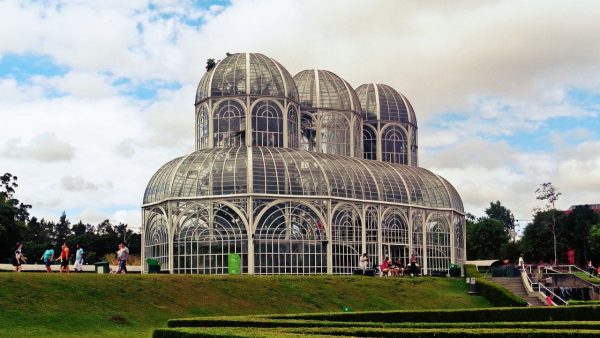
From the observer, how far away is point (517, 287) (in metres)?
66.8

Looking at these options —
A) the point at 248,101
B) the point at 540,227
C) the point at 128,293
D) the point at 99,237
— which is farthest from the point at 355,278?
the point at 99,237

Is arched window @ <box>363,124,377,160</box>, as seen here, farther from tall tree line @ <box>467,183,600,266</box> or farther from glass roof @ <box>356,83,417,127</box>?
tall tree line @ <box>467,183,600,266</box>

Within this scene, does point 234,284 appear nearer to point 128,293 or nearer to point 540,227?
point 128,293

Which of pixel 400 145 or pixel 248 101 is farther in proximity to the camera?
pixel 400 145

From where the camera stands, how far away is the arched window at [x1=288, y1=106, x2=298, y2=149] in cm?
8508

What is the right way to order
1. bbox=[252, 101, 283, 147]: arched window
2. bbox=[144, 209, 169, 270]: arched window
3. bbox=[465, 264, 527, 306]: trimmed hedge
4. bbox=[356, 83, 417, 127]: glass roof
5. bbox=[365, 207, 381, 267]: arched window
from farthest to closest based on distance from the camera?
bbox=[356, 83, 417, 127]: glass roof < bbox=[252, 101, 283, 147]: arched window < bbox=[365, 207, 381, 267]: arched window < bbox=[144, 209, 169, 270]: arched window < bbox=[465, 264, 527, 306]: trimmed hedge

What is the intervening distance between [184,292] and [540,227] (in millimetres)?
92318

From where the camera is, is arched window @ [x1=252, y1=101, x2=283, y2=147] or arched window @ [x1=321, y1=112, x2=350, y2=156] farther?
arched window @ [x1=321, y1=112, x2=350, y2=156]

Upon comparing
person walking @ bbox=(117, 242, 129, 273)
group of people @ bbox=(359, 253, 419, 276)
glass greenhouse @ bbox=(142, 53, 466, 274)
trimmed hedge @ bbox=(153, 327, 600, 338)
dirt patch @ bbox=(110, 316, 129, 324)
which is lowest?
dirt patch @ bbox=(110, 316, 129, 324)

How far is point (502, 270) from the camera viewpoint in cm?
7094

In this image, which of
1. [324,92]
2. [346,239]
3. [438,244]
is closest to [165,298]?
[346,239]

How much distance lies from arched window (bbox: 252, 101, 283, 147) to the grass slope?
23188mm

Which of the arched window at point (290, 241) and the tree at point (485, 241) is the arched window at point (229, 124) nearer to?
the arched window at point (290, 241)

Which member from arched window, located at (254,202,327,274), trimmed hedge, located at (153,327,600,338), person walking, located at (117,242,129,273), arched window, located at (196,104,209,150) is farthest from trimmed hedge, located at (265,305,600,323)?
arched window, located at (196,104,209,150)
